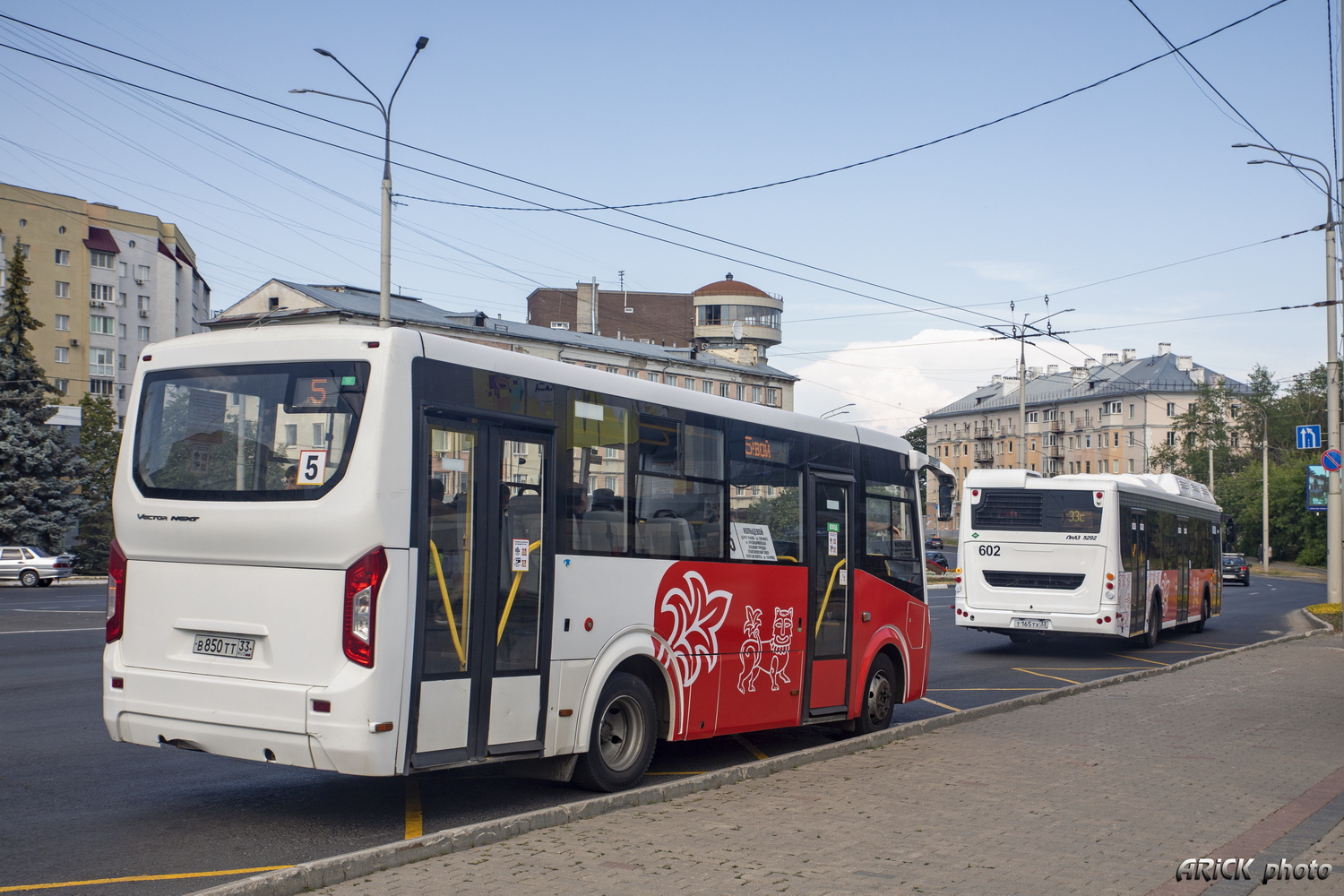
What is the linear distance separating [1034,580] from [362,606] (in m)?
16.8

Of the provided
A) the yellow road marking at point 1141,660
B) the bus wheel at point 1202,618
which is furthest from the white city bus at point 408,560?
the bus wheel at point 1202,618

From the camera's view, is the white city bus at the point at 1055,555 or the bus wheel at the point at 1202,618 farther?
the bus wheel at the point at 1202,618

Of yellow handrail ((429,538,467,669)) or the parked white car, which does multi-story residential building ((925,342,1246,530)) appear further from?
yellow handrail ((429,538,467,669))

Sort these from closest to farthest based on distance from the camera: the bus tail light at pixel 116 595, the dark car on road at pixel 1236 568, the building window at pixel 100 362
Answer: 1. the bus tail light at pixel 116 595
2. the dark car on road at pixel 1236 568
3. the building window at pixel 100 362

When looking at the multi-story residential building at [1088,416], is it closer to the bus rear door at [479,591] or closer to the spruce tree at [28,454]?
the spruce tree at [28,454]

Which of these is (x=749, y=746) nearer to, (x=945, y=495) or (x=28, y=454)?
(x=945, y=495)

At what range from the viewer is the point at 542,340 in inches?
3135

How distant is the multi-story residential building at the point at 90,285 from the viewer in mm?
84750

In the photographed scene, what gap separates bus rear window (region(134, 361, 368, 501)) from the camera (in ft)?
22.4

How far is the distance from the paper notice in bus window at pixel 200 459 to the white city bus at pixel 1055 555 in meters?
16.4

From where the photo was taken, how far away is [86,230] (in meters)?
89.1

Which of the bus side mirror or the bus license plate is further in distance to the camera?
the bus side mirror

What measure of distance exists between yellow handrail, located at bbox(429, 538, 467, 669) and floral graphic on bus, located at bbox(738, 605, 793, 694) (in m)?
3.04

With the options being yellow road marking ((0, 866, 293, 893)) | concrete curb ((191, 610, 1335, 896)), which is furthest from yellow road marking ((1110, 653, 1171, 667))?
yellow road marking ((0, 866, 293, 893))
